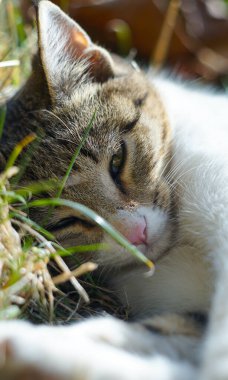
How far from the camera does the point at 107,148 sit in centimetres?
180

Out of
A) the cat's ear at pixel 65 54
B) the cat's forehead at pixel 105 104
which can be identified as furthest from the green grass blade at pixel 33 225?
the cat's ear at pixel 65 54

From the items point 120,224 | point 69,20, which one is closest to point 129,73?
point 69,20

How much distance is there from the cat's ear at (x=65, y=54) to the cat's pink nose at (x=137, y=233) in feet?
1.80

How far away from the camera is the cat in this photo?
1488 mm

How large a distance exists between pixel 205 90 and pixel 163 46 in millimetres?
605

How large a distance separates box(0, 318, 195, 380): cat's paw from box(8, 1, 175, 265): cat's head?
1.53 ft

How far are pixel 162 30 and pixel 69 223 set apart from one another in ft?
6.09

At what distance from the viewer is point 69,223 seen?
1800 millimetres

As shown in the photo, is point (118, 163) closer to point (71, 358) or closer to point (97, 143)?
point (97, 143)

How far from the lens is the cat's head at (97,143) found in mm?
1723

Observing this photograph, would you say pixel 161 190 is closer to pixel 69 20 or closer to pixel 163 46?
pixel 69 20

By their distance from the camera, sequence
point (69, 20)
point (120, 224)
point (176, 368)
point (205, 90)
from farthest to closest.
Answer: point (205, 90) → point (69, 20) → point (120, 224) → point (176, 368)

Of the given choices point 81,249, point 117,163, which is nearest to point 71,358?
point 81,249

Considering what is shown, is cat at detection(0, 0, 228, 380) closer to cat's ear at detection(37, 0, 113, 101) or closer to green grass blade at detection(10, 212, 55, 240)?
cat's ear at detection(37, 0, 113, 101)
